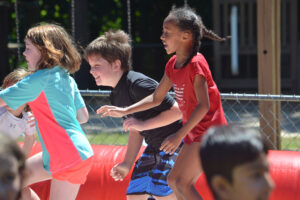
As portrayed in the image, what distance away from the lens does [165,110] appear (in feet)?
10.8

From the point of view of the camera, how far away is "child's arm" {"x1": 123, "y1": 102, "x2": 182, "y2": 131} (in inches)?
122

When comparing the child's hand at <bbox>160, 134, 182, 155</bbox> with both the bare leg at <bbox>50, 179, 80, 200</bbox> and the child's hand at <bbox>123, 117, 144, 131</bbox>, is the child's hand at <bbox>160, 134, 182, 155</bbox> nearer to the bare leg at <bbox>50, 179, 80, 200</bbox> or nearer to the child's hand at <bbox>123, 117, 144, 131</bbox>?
the child's hand at <bbox>123, 117, 144, 131</bbox>

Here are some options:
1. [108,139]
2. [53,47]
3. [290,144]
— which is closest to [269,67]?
[53,47]

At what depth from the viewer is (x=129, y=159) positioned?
A: 341 cm

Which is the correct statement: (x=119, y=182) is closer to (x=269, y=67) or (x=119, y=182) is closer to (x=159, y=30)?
(x=269, y=67)

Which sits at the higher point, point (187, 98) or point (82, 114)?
point (187, 98)

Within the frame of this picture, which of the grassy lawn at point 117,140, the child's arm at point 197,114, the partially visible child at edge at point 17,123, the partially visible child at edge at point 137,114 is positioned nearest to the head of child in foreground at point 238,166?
the child's arm at point 197,114

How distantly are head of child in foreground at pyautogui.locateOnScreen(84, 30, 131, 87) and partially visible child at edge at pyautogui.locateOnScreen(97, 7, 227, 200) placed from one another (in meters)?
0.36

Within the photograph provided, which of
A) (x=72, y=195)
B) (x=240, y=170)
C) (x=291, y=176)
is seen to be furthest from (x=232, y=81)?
(x=240, y=170)

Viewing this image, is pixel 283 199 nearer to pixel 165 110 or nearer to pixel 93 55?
pixel 165 110

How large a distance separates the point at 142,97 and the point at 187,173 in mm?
603

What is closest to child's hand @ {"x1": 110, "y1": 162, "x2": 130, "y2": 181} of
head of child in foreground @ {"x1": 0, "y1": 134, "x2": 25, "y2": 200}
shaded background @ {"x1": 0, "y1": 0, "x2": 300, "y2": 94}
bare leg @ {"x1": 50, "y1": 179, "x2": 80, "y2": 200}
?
bare leg @ {"x1": 50, "y1": 179, "x2": 80, "y2": 200}

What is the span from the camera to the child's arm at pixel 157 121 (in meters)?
3.10

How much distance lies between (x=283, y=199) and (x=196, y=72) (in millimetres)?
1409
